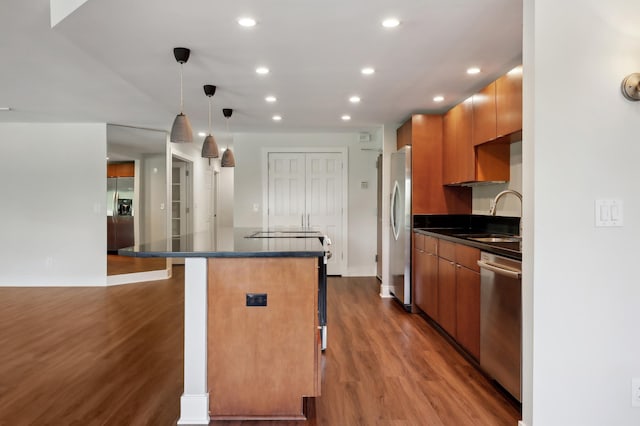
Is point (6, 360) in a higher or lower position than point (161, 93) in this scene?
lower

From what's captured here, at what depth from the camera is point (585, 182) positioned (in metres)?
1.75

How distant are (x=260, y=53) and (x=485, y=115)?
1.88 m

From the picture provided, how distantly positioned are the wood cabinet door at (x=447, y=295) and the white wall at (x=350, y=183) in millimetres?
2831

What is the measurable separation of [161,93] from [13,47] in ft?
3.89

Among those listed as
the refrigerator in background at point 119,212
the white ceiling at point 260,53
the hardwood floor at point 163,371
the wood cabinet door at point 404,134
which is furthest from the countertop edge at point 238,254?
the refrigerator in background at point 119,212

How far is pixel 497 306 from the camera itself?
233cm

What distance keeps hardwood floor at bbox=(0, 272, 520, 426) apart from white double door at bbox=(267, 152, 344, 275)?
1.98 metres

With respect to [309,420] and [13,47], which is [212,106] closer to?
[13,47]

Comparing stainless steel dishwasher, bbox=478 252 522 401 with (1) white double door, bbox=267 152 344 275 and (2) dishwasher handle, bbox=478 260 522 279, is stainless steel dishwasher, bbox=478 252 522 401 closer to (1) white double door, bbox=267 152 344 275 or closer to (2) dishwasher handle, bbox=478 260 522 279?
(2) dishwasher handle, bbox=478 260 522 279

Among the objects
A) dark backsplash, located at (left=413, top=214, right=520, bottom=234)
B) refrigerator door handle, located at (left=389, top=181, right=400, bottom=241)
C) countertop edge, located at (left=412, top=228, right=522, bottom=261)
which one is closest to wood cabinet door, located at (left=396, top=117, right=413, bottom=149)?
refrigerator door handle, located at (left=389, top=181, right=400, bottom=241)

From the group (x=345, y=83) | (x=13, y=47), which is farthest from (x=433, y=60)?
(x=13, y=47)

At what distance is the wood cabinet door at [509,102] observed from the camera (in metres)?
2.70

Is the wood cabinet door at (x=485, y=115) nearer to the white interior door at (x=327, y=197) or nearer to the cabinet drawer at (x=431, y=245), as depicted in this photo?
the cabinet drawer at (x=431, y=245)

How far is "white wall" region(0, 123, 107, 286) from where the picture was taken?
5.56 m
